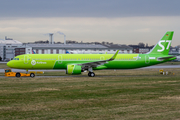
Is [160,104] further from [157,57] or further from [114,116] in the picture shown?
[157,57]

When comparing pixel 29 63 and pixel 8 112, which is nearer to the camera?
pixel 8 112

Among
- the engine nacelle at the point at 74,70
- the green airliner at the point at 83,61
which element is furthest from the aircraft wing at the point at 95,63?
the engine nacelle at the point at 74,70

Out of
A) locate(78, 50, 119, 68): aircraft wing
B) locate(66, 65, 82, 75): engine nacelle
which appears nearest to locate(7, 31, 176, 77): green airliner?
locate(78, 50, 119, 68): aircraft wing

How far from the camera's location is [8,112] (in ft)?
56.1

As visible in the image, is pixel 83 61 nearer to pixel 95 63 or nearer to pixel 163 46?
pixel 95 63

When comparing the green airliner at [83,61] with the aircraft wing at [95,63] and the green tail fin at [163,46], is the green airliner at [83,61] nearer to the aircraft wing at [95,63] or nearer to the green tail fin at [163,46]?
the aircraft wing at [95,63]

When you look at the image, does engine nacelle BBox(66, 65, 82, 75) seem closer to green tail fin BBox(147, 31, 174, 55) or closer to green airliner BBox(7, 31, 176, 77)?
green airliner BBox(7, 31, 176, 77)

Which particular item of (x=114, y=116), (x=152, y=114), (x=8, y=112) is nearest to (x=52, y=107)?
(x=8, y=112)

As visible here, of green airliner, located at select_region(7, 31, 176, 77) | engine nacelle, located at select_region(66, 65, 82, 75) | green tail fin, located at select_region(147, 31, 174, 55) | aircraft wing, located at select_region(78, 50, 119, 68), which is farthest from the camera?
green tail fin, located at select_region(147, 31, 174, 55)

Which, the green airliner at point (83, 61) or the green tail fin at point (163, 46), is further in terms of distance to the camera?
the green tail fin at point (163, 46)

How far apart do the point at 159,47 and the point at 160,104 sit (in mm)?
32502

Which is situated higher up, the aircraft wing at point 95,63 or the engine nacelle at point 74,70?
the aircraft wing at point 95,63

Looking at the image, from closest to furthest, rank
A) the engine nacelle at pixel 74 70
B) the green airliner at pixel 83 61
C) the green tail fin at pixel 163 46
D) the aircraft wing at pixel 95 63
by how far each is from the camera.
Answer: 1. the engine nacelle at pixel 74 70
2. the aircraft wing at pixel 95 63
3. the green airliner at pixel 83 61
4. the green tail fin at pixel 163 46

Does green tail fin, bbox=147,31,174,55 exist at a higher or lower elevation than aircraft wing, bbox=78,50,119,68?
higher
